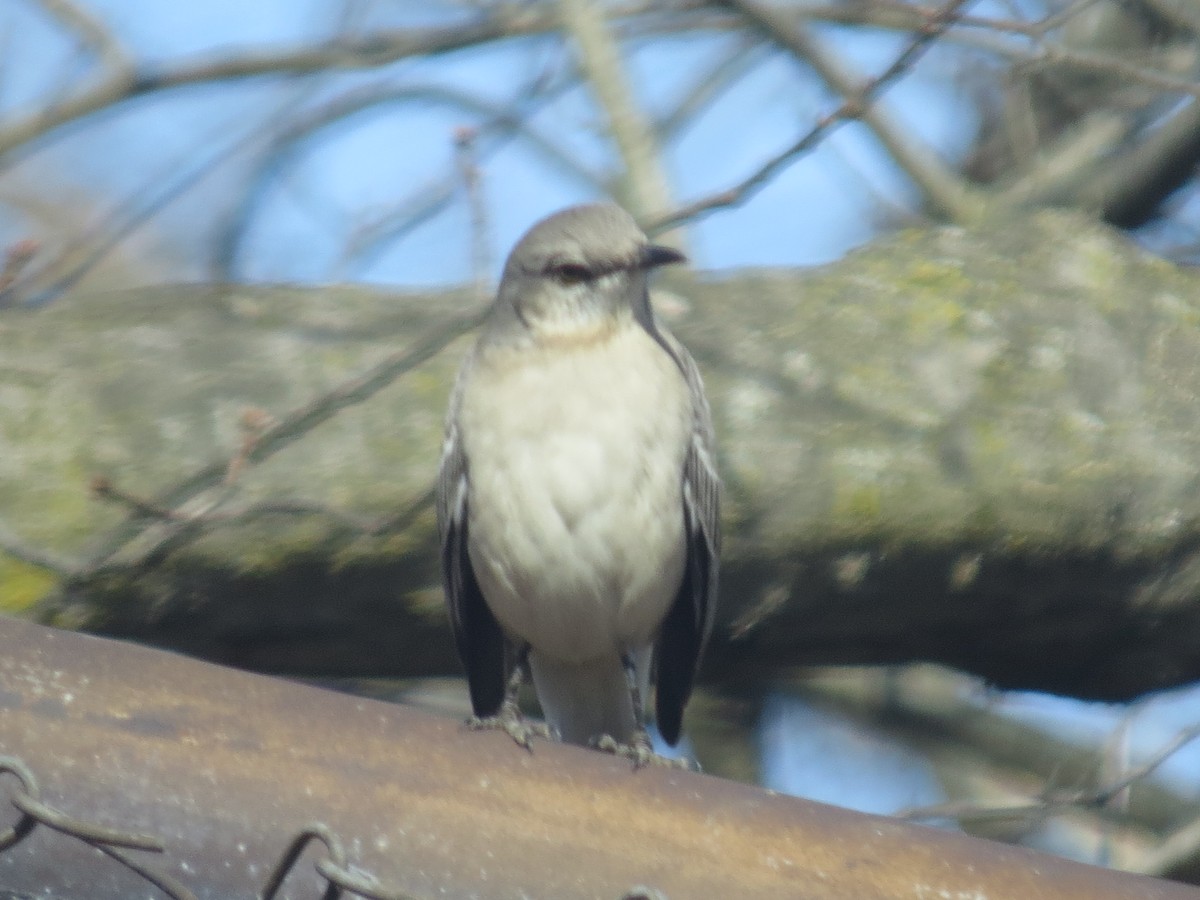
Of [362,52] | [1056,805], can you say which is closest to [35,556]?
[1056,805]

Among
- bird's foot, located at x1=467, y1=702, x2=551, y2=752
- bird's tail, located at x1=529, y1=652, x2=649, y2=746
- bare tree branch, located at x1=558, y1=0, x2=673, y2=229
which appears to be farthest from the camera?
bare tree branch, located at x1=558, y1=0, x2=673, y2=229

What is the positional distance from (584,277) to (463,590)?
786 mm

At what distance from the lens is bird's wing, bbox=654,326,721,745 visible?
3701mm

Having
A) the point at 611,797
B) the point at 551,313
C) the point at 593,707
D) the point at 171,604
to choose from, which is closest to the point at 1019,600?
the point at 593,707

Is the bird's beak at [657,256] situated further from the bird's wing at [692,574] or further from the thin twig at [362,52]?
the thin twig at [362,52]

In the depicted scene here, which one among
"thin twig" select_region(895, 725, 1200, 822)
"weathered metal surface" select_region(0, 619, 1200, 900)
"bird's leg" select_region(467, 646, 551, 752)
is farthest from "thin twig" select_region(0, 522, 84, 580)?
"thin twig" select_region(895, 725, 1200, 822)

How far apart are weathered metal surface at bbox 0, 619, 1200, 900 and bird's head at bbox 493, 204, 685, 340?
178cm

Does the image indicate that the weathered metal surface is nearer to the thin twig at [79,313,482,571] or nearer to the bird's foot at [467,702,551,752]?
the bird's foot at [467,702,551,752]

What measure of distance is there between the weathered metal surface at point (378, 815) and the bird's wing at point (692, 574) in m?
1.60

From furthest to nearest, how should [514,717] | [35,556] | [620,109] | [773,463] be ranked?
1. [620,109]
2. [773,463]
3. [35,556]
4. [514,717]

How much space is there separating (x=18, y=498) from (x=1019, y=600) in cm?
256

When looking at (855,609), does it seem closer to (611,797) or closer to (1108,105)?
(611,797)

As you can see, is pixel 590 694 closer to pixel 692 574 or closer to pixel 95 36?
pixel 692 574

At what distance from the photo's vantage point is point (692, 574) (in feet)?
12.5
